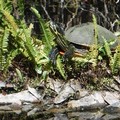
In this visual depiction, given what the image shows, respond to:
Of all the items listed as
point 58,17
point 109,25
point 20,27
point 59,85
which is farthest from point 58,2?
point 59,85

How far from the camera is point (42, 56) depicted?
703cm

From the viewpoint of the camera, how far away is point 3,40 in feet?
22.5

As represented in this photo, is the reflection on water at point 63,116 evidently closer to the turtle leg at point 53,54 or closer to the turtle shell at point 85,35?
the turtle leg at point 53,54

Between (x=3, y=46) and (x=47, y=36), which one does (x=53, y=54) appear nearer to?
(x=47, y=36)

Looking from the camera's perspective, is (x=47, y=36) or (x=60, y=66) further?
(x=47, y=36)

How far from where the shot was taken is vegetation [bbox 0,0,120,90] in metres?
6.88

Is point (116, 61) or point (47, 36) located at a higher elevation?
point (47, 36)

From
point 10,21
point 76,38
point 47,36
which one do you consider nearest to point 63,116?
point 47,36

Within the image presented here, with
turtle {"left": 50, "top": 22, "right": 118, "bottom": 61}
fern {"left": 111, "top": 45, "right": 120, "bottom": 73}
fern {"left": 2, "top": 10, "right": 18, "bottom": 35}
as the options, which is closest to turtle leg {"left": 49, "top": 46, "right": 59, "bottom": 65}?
Answer: turtle {"left": 50, "top": 22, "right": 118, "bottom": 61}

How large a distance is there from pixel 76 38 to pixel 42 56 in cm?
71

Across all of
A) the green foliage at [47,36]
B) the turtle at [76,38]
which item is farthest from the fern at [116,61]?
the green foliage at [47,36]

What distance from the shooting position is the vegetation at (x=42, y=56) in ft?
22.6

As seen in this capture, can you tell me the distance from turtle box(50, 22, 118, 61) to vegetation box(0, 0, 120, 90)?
11cm

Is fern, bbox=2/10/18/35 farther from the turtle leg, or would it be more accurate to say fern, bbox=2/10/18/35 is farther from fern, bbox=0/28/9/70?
the turtle leg
